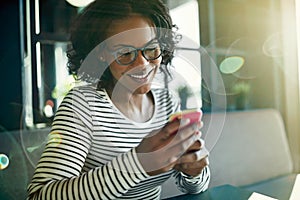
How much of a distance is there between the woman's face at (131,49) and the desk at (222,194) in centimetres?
32

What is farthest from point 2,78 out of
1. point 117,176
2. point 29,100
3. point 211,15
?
point 211,15

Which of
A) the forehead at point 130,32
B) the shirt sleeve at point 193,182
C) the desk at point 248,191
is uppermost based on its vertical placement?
the forehead at point 130,32

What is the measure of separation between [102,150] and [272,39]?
1008mm

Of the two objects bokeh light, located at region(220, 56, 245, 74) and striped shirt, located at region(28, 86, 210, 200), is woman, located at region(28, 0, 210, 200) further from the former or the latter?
bokeh light, located at region(220, 56, 245, 74)

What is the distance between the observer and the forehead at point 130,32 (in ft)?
1.67

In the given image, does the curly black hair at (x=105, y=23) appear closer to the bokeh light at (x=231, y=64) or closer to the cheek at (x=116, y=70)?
the cheek at (x=116, y=70)

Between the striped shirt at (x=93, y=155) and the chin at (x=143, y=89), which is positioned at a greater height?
the chin at (x=143, y=89)

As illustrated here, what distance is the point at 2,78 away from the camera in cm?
70

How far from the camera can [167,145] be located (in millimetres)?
382

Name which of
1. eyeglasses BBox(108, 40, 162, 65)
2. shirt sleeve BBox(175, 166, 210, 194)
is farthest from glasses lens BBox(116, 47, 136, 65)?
shirt sleeve BBox(175, 166, 210, 194)

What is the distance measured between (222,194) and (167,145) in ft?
1.55

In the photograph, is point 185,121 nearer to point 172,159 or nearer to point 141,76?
point 172,159

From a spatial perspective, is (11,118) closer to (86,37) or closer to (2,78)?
(2,78)

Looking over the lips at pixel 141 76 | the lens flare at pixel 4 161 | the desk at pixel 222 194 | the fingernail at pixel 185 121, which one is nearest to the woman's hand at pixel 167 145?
the fingernail at pixel 185 121
